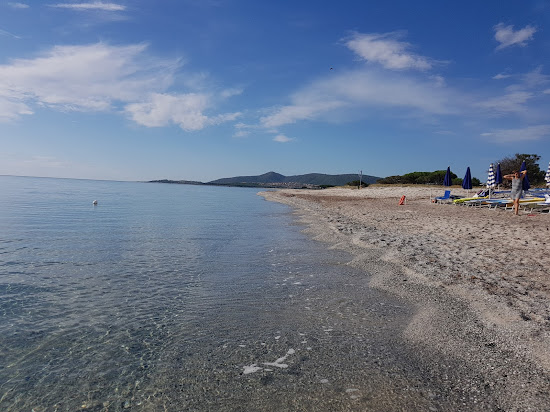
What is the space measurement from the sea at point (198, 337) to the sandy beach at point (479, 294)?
571 mm

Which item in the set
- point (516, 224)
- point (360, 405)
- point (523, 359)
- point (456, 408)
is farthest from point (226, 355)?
point (516, 224)

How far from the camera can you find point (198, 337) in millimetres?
5129

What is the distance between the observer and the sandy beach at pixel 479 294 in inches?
162

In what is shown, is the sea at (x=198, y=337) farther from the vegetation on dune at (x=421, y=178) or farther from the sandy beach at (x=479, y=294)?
the vegetation on dune at (x=421, y=178)

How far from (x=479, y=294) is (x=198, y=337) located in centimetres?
524

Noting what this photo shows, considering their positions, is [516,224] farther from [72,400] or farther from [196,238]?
[72,400]

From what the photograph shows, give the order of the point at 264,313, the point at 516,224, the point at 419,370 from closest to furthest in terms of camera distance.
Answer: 1. the point at 419,370
2. the point at 264,313
3. the point at 516,224

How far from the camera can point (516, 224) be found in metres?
15.2

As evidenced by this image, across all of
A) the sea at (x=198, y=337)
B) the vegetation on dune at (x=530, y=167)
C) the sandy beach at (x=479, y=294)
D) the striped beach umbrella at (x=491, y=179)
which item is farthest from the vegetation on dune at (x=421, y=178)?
the sea at (x=198, y=337)

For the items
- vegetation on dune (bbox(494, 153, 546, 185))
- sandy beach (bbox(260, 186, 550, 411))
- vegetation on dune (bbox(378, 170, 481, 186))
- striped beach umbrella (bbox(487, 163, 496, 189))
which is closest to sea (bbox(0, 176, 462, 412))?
sandy beach (bbox(260, 186, 550, 411))

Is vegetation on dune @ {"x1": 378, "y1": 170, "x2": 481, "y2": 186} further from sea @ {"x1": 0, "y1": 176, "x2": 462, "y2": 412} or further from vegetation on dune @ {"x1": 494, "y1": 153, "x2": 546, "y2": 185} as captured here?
sea @ {"x1": 0, "y1": 176, "x2": 462, "y2": 412}

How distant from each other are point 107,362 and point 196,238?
32.7ft

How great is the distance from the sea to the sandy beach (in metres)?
0.57

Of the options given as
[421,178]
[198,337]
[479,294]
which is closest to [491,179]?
[479,294]
